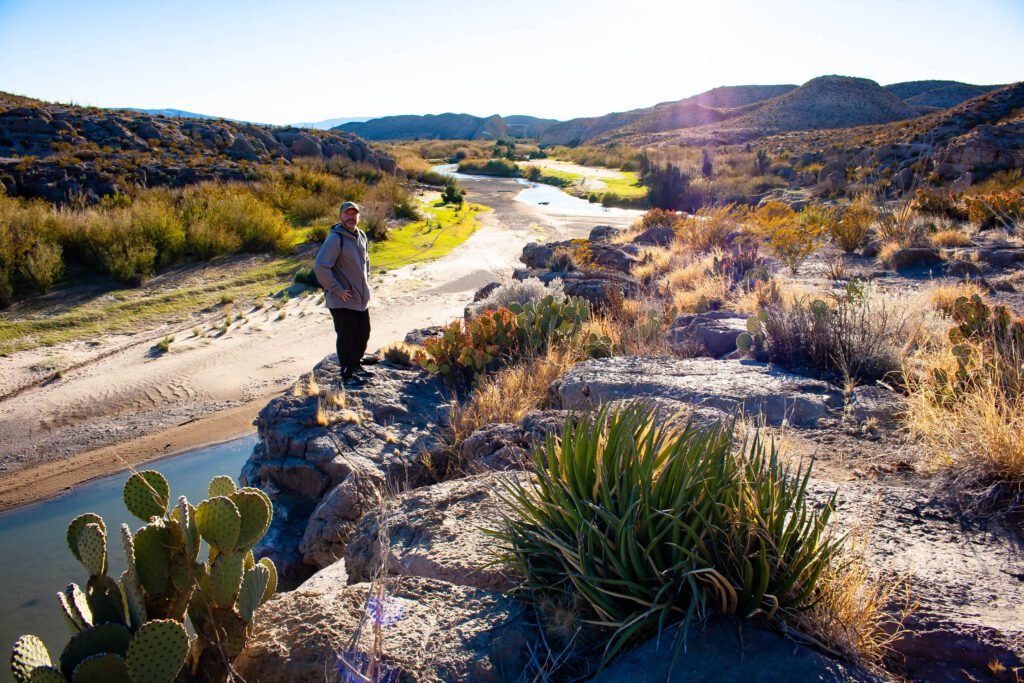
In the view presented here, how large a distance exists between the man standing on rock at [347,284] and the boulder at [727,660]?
15.7 feet

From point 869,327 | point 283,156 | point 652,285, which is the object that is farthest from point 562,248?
point 283,156

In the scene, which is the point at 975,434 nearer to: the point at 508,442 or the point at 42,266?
the point at 508,442

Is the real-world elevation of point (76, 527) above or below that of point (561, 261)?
above

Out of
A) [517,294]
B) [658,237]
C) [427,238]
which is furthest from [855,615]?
[427,238]

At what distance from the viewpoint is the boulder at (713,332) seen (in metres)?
6.16

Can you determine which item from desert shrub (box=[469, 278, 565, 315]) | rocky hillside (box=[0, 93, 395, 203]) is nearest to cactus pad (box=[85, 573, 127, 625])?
desert shrub (box=[469, 278, 565, 315])

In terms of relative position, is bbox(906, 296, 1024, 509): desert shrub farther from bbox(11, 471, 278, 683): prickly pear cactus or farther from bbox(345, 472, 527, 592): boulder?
bbox(11, 471, 278, 683): prickly pear cactus

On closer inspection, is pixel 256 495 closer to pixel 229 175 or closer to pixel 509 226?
pixel 509 226

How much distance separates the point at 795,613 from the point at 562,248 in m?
11.3

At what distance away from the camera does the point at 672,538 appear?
2.02 m

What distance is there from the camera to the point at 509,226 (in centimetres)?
2106

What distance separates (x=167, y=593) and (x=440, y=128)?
14158 centimetres

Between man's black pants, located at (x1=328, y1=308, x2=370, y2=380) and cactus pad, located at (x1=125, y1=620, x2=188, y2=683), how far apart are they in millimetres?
4290

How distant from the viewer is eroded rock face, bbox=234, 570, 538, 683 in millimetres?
2148
